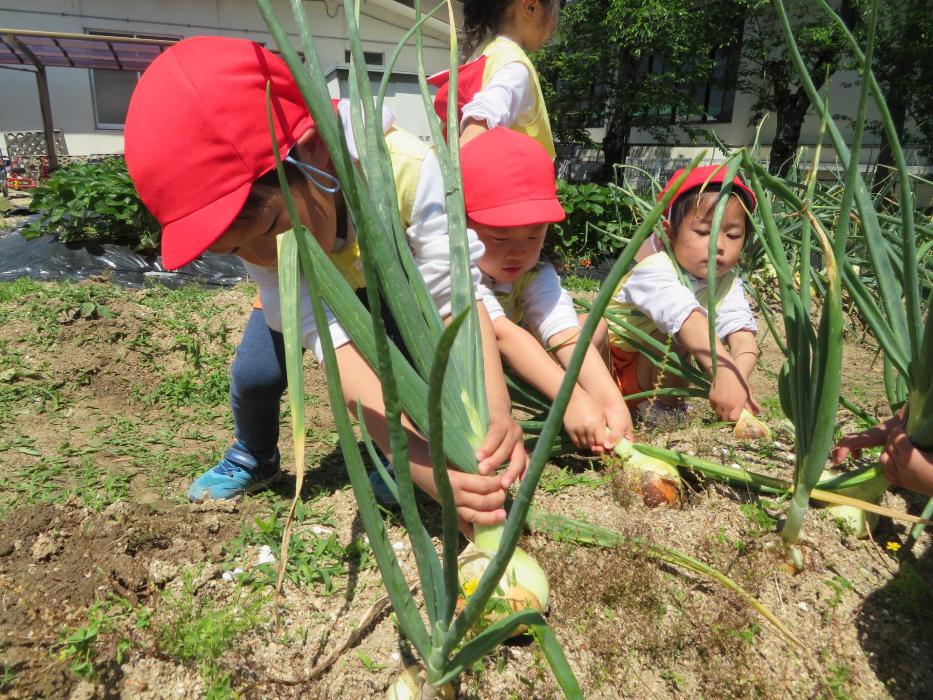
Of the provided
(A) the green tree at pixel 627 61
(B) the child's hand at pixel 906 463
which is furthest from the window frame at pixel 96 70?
(B) the child's hand at pixel 906 463

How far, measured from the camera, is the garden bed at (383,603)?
99 cm

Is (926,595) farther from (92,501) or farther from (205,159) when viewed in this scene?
(92,501)

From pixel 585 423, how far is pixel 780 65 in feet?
36.9

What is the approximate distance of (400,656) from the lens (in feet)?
3.42

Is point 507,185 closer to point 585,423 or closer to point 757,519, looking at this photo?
point 585,423

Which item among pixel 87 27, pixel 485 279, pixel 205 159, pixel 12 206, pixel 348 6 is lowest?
pixel 12 206

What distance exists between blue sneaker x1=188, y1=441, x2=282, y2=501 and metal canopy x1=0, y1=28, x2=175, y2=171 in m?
7.39

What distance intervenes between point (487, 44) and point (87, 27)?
11289 millimetres

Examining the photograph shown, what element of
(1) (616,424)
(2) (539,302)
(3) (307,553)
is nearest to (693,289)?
(2) (539,302)

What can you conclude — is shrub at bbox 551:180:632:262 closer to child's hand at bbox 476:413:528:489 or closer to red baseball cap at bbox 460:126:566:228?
red baseball cap at bbox 460:126:566:228

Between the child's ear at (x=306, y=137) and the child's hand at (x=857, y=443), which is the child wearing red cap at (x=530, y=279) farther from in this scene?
the child's ear at (x=306, y=137)

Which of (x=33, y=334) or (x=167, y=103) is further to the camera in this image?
(x=33, y=334)

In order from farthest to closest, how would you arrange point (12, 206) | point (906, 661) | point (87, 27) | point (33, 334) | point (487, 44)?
point (87, 27), point (12, 206), point (33, 334), point (487, 44), point (906, 661)

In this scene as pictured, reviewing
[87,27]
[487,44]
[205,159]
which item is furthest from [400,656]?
[87,27]
